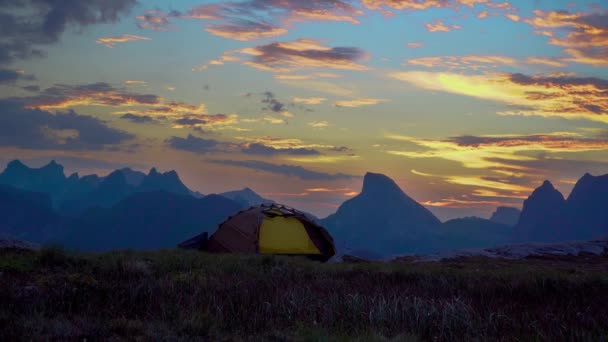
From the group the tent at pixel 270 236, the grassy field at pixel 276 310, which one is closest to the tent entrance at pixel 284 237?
the tent at pixel 270 236

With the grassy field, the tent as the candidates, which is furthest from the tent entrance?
the grassy field

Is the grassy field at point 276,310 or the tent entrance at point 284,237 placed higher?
the grassy field at point 276,310

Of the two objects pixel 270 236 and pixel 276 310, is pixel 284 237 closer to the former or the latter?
pixel 270 236

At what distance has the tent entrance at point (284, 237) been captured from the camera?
23.7 m

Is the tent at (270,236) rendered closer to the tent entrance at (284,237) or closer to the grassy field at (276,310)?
the tent entrance at (284,237)

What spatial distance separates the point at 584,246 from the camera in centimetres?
3219

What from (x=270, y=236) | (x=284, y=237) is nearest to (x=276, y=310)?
(x=270, y=236)

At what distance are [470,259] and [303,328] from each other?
2015 cm

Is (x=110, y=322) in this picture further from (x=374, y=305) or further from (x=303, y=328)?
(x=374, y=305)

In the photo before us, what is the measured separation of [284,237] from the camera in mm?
24109

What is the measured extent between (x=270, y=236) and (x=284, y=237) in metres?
0.65

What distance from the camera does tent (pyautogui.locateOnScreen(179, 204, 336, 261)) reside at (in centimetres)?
2373

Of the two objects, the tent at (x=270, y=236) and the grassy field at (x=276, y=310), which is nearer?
the grassy field at (x=276, y=310)

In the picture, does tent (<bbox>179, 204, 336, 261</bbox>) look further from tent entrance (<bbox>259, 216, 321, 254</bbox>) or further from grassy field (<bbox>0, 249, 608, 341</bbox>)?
grassy field (<bbox>0, 249, 608, 341</bbox>)
